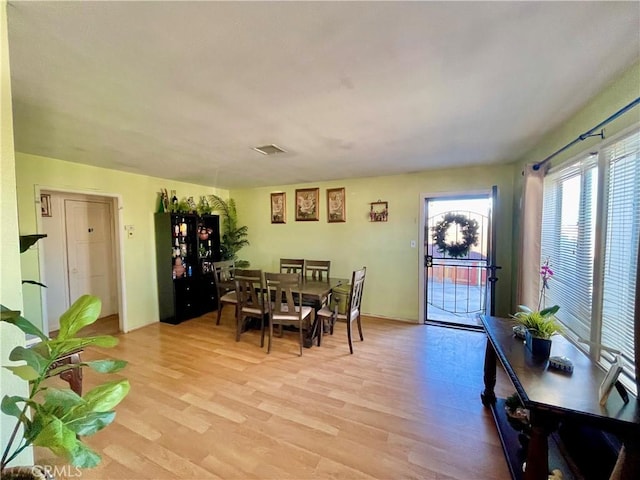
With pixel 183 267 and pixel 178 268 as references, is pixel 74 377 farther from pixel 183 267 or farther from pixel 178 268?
pixel 183 267

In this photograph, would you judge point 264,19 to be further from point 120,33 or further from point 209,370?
point 209,370

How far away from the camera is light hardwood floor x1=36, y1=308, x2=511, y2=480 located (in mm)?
1640

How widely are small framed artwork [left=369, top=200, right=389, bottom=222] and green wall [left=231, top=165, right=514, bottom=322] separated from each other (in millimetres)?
67

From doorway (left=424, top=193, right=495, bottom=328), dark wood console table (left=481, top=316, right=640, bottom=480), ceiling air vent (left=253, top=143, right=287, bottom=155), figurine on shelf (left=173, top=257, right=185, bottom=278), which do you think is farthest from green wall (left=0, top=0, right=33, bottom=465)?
doorway (left=424, top=193, right=495, bottom=328)

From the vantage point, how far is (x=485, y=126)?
2.24 m

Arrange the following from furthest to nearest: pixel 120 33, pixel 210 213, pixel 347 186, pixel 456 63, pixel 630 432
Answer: pixel 210 213, pixel 347 186, pixel 456 63, pixel 120 33, pixel 630 432

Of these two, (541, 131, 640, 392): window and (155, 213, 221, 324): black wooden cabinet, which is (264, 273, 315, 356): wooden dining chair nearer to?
(155, 213, 221, 324): black wooden cabinet

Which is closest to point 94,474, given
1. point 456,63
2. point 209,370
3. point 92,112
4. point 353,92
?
point 209,370

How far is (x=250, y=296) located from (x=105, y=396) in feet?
8.16

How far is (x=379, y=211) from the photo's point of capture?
4363 mm

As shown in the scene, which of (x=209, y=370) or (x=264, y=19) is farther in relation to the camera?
(x=209, y=370)

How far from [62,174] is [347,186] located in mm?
3894

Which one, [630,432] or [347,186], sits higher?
[347,186]

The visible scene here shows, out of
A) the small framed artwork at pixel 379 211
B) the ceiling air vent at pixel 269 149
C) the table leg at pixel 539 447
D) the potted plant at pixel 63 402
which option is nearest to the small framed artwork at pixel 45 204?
the ceiling air vent at pixel 269 149
